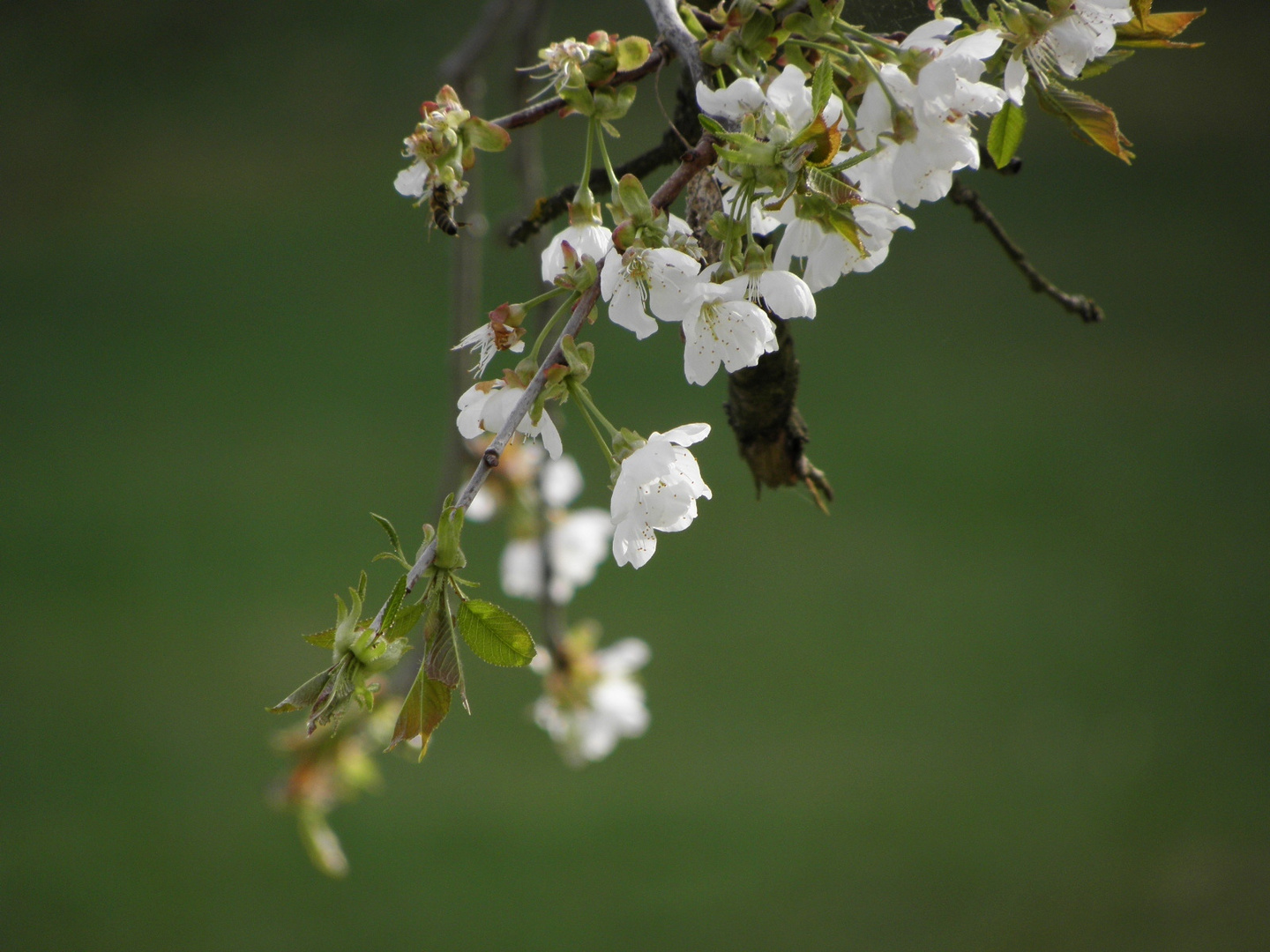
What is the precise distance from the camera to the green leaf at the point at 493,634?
0.86ft

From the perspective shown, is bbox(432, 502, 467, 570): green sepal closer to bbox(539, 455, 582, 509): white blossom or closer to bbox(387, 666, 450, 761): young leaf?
bbox(387, 666, 450, 761): young leaf

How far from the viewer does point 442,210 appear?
31cm

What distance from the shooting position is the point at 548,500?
769 mm

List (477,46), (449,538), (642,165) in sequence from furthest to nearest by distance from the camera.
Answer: (477,46), (642,165), (449,538)

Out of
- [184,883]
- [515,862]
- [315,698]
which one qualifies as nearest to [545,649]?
[315,698]

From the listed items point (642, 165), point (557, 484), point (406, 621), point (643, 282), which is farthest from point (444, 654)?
point (557, 484)

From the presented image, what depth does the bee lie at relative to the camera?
0.30 meters

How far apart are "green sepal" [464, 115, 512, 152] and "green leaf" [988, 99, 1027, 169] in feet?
0.49

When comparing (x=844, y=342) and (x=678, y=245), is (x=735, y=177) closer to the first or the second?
(x=678, y=245)

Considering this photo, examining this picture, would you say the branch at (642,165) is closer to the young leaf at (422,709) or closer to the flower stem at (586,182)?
the flower stem at (586,182)

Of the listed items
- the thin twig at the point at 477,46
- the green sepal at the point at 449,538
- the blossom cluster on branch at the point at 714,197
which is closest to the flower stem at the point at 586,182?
the blossom cluster on branch at the point at 714,197

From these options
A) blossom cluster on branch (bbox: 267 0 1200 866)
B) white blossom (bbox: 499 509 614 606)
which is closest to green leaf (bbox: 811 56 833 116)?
blossom cluster on branch (bbox: 267 0 1200 866)

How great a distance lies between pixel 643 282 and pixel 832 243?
57 millimetres

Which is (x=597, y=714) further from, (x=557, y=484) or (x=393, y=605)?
(x=393, y=605)
